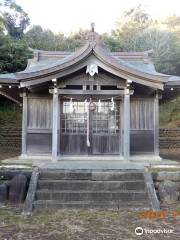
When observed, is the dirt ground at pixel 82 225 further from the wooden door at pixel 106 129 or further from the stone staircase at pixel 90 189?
the wooden door at pixel 106 129

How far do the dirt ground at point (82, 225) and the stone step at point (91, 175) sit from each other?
1210 mm

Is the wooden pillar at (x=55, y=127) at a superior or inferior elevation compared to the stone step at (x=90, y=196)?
superior

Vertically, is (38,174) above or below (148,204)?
above

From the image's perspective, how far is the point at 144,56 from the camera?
12.8m

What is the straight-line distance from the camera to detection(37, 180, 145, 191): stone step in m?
7.33

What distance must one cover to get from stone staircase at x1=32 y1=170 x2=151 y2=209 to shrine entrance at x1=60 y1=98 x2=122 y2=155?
2.79 m

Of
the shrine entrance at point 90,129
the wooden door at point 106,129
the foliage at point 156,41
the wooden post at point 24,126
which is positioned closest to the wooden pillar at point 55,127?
the shrine entrance at point 90,129

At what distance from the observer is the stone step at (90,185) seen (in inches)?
289

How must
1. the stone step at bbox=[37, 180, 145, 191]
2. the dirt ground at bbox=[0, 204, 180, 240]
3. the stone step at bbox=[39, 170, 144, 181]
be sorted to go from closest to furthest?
the dirt ground at bbox=[0, 204, 180, 240], the stone step at bbox=[37, 180, 145, 191], the stone step at bbox=[39, 170, 144, 181]

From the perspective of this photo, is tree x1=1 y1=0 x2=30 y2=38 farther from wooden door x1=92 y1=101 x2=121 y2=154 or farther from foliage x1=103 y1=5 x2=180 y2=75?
wooden door x1=92 y1=101 x2=121 y2=154

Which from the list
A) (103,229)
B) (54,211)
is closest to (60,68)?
(54,211)

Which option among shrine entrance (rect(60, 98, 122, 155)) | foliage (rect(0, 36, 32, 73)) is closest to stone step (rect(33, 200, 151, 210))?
shrine entrance (rect(60, 98, 122, 155))

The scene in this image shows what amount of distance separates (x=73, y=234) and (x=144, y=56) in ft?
30.8

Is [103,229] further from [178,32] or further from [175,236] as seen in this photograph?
[178,32]
